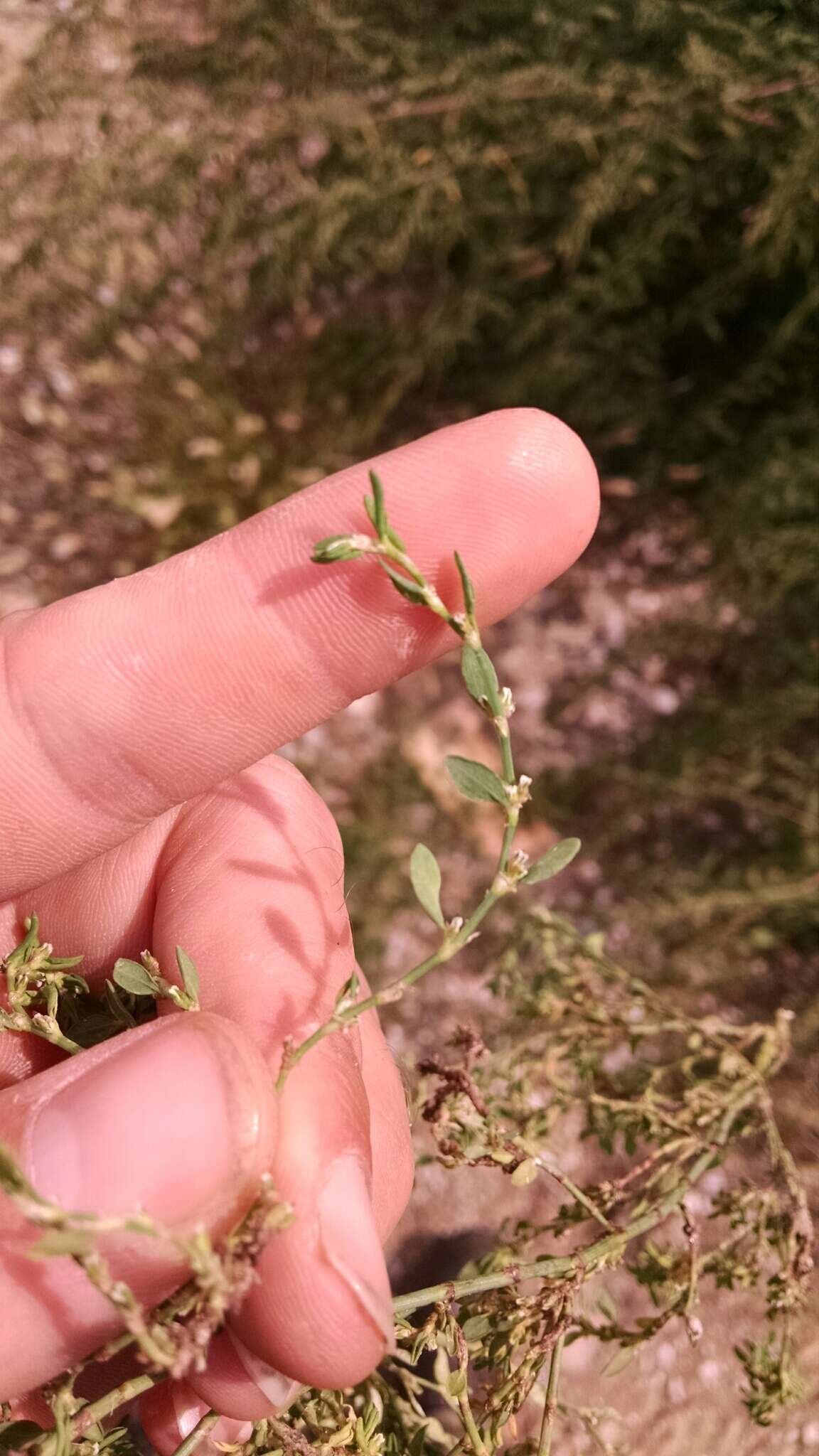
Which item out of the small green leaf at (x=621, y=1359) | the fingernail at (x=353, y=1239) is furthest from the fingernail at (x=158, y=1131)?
the small green leaf at (x=621, y=1359)

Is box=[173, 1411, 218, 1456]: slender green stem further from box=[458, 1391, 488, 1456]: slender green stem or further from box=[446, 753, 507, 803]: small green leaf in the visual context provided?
box=[446, 753, 507, 803]: small green leaf

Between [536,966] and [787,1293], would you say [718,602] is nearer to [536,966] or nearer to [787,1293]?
[536,966]

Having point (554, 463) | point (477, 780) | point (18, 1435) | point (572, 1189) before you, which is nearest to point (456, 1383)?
point (572, 1189)

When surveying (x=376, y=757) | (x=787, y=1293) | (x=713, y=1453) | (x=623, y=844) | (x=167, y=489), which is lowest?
(x=713, y=1453)

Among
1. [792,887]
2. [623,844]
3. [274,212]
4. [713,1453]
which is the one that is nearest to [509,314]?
[274,212]

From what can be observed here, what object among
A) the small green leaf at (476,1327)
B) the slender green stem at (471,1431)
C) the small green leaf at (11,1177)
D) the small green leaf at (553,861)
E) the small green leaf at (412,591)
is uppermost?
the small green leaf at (412,591)

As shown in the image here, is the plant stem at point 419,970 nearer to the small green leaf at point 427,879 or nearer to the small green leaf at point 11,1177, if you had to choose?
the small green leaf at point 427,879

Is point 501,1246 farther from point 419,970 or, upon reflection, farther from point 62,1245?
point 62,1245
